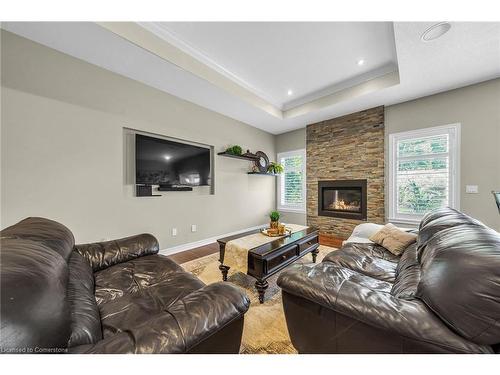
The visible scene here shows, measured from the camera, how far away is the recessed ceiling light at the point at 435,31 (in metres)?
1.77

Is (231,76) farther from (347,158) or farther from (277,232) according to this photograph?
(347,158)

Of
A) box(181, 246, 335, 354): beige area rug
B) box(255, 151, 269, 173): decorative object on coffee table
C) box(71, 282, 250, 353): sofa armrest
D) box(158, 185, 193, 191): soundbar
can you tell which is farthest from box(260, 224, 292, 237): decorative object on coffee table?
box(255, 151, 269, 173): decorative object on coffee table

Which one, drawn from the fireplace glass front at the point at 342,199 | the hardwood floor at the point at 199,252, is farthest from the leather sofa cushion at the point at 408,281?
the fireplace glass front at the point at 342,199

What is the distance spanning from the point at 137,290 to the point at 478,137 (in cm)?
449

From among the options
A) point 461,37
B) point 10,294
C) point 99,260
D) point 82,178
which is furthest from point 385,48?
point 82,178

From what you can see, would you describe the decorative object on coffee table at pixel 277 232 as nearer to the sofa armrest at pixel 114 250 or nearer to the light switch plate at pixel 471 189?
the sofa armrest at pixel 114 250

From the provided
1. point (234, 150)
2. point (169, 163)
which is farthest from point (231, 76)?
point (169, 163)

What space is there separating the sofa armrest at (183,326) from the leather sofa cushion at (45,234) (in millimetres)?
614

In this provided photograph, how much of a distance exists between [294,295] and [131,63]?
9.68 feet

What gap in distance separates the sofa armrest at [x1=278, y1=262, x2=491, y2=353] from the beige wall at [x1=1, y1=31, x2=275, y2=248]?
248 cm

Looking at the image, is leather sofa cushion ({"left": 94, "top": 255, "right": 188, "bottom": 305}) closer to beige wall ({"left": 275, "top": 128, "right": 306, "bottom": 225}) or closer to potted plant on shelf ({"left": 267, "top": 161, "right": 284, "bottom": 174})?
potted plant on shelf ({"left": 267, "top": 161, "right": 284, "bottom": 174})

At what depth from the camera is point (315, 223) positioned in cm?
451

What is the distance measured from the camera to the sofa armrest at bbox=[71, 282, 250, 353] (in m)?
0.62
